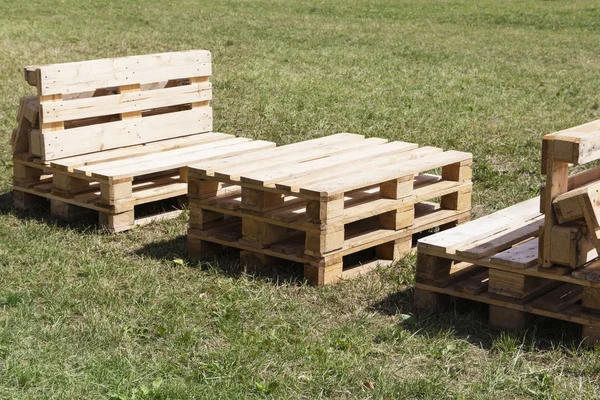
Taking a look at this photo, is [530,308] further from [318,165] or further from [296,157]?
[296,157]

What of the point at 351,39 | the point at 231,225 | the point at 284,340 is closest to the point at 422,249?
the point at 284,340

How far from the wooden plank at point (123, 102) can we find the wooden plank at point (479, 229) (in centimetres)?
329

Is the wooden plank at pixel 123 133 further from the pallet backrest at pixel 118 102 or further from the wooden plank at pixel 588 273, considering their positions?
the wooden plank at pixel 588 273

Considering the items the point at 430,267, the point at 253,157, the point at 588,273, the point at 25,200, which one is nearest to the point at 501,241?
the point at 430,267

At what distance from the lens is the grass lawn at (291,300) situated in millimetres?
4695

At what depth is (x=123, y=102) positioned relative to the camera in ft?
26.2

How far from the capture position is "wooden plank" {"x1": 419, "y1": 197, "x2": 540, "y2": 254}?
5551 mm

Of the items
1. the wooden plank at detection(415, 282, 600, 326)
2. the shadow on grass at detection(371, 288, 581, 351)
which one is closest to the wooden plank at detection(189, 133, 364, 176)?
the shadow on grass at detection(371, 288, 581, 351)

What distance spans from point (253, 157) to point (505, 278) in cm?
231

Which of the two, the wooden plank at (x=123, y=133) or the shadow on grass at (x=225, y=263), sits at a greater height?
the wooden plank at (x=123, y=133)

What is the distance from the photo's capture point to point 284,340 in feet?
17.0

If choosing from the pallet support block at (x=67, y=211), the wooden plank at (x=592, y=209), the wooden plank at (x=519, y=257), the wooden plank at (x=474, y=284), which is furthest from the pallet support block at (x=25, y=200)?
the wooden plank at (x=592, y=209)

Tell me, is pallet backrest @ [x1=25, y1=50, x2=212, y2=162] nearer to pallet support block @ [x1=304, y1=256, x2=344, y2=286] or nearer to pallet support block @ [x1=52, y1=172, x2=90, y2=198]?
pallet support block @ [x1=52, y1=172, x2=90, y2=198]

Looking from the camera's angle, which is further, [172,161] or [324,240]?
[172,161]
